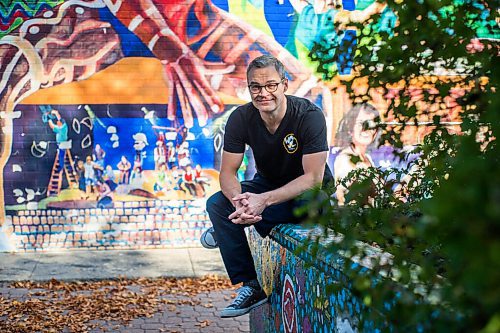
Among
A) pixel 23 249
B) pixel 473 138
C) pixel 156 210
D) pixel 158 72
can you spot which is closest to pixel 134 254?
pixel 156 210

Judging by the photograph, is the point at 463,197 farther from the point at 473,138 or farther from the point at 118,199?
the point at 118,199

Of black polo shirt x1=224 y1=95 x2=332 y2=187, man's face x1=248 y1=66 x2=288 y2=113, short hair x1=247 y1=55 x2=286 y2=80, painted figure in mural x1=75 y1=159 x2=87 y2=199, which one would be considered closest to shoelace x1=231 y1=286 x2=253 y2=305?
black polo shirt x1=224 y1=95 x2=332 y2=187

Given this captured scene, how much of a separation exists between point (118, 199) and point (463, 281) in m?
8.90

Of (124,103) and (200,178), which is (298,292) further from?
(124,103)

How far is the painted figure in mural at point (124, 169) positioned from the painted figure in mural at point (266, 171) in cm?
490

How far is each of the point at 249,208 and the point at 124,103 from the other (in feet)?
18.1

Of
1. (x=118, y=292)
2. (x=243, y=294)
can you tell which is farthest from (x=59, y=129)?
(x=243, y=294)

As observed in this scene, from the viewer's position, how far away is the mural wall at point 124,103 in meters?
9.65

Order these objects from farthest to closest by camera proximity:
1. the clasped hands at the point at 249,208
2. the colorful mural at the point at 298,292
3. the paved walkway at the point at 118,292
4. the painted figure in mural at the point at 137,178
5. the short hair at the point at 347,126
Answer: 1. the short hair at the point at 347,126
2. the painted figure in mural at the point at 137,178
3. the paved walkway at the point at 118,292
4. the clasped hands at the point at 249,208
5. the colorful mural at the point at 298,292

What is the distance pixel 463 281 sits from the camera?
1.26 metres

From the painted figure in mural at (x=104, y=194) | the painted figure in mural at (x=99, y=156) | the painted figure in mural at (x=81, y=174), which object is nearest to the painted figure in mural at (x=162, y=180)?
the painted figure in mural at (x=104, y=194)

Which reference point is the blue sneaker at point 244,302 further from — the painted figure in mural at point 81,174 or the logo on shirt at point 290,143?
the painted figure in mural at point 81,174

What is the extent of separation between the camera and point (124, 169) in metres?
9.88

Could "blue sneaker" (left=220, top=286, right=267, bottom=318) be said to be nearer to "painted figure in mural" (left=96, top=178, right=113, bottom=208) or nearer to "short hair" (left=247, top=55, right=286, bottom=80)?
"short hair" (left=247, top=55, right=286, bottom=80)
